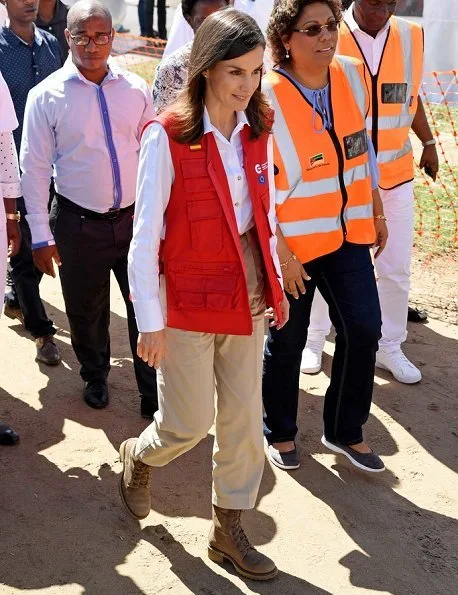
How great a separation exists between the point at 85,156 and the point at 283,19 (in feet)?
3.90

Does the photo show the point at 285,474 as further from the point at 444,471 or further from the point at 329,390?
the point at 444,471

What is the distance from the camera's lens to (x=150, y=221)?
3.27 m

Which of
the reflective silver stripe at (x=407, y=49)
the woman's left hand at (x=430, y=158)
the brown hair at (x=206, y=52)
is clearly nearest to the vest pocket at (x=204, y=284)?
the brown hair at (x=206, y=52)

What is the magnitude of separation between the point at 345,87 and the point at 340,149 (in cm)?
28

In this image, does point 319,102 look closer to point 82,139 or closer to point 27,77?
point 82,139

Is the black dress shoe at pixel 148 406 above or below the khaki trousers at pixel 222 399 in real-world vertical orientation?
below

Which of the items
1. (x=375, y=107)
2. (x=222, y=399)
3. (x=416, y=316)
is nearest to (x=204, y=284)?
(x=222, y=399)

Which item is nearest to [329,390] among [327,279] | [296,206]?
[327,279]

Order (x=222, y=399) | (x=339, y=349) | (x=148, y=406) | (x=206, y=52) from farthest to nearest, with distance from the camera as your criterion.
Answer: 1. (x=148, y=406)
2. (x=339, y=349)
3. (x=222, y=399)
4. (x=206, y=52)

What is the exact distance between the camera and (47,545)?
387cm

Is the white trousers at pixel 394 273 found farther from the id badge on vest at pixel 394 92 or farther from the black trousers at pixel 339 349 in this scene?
the black trousers at pixel 339 349

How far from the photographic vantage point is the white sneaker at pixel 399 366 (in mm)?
5434

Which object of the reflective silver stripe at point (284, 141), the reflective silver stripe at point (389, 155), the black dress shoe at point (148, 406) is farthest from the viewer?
the reflective silver stripe at point (389, 155)

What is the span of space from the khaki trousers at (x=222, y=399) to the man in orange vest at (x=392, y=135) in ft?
6.18
